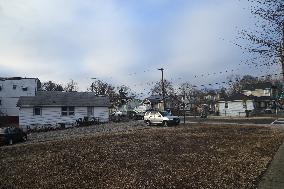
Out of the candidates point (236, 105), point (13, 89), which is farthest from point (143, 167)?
point (236, 105)

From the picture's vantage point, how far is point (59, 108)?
171ft

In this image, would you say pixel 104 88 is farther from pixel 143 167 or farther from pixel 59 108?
pixel 143 167

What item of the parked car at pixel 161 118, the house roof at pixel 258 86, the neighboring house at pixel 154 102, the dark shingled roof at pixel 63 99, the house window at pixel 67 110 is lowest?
the parked car at pixel 161 118

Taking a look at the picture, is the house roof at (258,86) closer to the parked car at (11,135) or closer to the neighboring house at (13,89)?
the neighboring house at (13,89)

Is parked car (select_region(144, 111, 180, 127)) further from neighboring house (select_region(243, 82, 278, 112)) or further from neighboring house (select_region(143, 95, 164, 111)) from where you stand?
neighboring house (select_region(143, 95, 164, 111))

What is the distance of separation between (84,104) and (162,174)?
42.0 metres

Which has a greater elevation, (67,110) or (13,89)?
(13,89)

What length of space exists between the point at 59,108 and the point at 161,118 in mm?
17155

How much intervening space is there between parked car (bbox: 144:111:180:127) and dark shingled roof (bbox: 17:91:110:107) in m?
13.1

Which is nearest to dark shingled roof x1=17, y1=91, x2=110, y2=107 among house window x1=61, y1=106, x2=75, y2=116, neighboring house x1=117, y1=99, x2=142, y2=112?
house window x1=61, y1=106, x2=75, y2=116

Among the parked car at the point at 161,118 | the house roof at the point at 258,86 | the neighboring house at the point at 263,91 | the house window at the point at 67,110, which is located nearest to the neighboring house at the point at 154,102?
the neighboring house at the point at 263,91

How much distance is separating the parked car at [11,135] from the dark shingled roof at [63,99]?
17126 millimetres

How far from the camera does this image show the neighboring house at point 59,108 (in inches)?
1987

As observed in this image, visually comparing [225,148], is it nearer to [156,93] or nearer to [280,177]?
[280,177]
